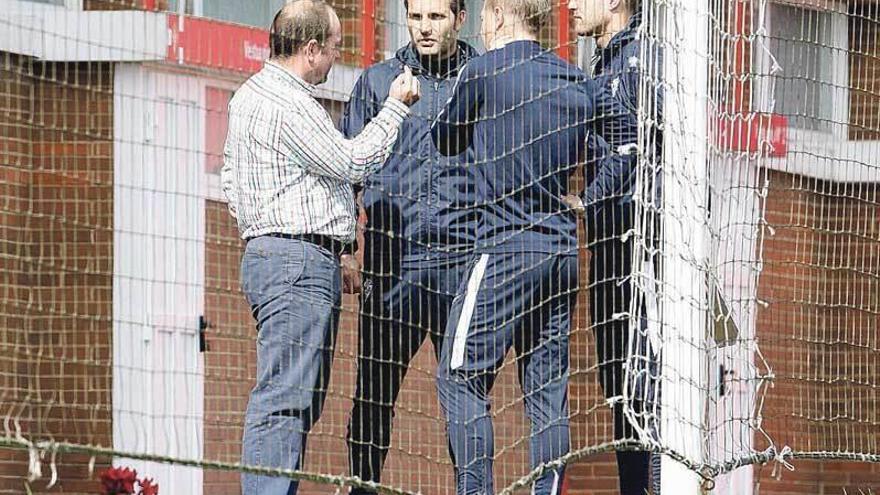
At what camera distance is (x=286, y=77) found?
6.44 meters

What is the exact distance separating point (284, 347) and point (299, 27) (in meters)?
1.01

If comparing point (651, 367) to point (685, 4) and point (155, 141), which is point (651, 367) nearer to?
point (685, 4)

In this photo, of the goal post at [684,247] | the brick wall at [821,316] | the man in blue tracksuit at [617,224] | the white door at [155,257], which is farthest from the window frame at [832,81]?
the white door at [155,257]

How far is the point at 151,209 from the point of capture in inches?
248

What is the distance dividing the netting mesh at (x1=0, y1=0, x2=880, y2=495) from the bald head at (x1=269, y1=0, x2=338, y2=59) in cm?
18

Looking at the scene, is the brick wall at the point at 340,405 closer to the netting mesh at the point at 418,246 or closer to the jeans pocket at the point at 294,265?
the netting mesh at the point at 418,246

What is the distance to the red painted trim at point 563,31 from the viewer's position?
704 cm

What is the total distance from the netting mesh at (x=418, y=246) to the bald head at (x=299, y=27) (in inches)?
7.3

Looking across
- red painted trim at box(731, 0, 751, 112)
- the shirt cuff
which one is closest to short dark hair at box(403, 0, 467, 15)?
the shirt cuff

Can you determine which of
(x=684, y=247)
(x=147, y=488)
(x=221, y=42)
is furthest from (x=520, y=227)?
(x=147, y=488)

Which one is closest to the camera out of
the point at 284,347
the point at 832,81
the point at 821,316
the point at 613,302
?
the point at 284,347

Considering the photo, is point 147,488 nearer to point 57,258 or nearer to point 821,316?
point 57,258

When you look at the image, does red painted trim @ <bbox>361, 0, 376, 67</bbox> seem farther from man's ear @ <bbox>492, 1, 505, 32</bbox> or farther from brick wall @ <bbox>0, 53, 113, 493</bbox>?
brick wall @ <bbox>0, 53, 113, 493</bbox>

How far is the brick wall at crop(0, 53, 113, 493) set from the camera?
20.0 feet
